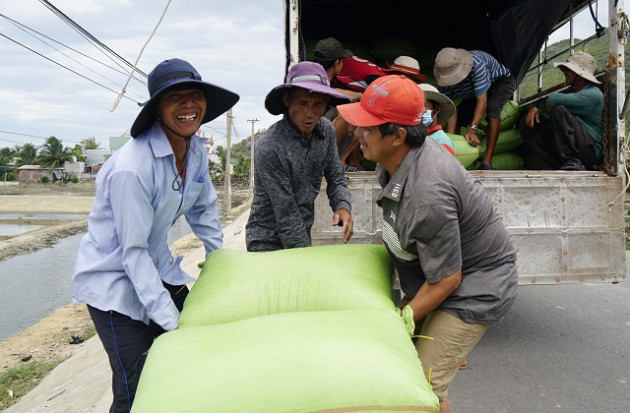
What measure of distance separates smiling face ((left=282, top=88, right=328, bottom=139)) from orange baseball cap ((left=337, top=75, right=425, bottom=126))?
0.71m

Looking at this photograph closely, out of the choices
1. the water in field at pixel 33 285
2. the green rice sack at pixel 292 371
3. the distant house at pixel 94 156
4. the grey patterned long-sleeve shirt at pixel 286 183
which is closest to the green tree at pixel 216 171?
the distant house at pixel 94 156

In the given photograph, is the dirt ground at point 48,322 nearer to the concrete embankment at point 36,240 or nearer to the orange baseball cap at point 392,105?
the concrete embankment at point 36,240

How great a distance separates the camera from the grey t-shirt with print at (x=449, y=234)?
1.65 meters

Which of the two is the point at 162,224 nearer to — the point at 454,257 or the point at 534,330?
the point at 454,257

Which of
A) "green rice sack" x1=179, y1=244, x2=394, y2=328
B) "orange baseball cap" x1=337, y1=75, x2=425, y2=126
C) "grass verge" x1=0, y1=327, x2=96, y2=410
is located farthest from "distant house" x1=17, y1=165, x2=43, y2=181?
"orange baseball cap" x1=337, y1=75, x2=425, y2=126

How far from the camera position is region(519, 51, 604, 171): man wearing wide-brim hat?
3.71 meters

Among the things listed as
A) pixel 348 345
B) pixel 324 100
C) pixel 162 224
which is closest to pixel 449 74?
pixel 324 100

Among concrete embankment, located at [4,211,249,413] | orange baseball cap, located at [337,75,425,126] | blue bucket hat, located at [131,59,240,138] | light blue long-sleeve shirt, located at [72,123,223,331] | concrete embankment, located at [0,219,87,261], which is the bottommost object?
concrete embankment, located at [0,219,87,261]

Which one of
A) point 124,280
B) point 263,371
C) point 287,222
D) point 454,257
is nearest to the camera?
point 263,371

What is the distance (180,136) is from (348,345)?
1028mm

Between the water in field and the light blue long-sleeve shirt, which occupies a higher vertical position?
the light blue long-sleeve shirt

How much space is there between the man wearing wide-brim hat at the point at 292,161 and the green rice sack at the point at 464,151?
1.58 meters

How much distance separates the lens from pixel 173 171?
6.44 feet

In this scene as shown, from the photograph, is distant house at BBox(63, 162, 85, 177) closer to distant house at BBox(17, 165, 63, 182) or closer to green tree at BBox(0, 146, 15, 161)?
distant house at BBox(17, 165, 63, 182)
